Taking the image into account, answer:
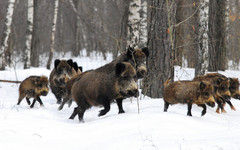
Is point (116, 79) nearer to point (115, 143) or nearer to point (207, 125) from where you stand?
point (207, 125)

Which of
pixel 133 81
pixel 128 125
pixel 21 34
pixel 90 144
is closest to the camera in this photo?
pixel 90 144

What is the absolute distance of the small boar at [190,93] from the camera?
5754mm

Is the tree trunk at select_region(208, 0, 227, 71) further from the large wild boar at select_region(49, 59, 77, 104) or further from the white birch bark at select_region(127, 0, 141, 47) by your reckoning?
the large wild boar at select_region(49, 59, 77, 104)

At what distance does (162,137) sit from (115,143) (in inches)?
25.0

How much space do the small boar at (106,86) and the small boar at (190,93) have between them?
2.75ft

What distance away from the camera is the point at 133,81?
5691 millimetres

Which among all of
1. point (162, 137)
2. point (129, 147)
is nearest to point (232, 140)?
point (162, 137)

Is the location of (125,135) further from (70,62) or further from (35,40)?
(35,40)

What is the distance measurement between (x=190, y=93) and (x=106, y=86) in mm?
1586

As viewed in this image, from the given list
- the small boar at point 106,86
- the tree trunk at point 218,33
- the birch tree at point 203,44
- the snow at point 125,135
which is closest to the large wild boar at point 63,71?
the small boar at point 106,86

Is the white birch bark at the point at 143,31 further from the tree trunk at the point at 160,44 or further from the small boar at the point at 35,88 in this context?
the small boar at the point at 35,88

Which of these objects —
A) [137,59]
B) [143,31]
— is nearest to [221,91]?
[137,59]

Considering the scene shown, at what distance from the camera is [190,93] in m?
5.88

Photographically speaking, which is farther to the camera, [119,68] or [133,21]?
[133,21]
